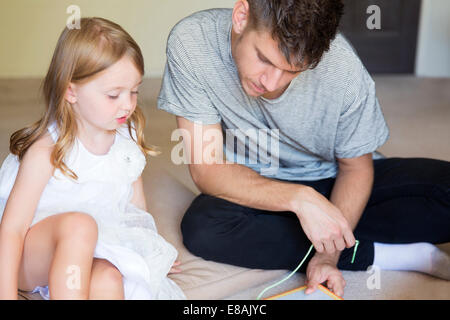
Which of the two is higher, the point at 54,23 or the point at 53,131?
the point at 54,23

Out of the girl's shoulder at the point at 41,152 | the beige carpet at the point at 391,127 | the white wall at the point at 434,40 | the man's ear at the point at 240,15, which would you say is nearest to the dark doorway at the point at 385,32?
the white wall at the point at 434,40

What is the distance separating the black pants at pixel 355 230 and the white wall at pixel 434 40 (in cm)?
255

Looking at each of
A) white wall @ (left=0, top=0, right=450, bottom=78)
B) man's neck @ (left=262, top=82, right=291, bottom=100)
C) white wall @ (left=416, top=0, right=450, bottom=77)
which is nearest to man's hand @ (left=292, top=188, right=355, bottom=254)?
man's neck @ (left=262, top=82, right=291, bottom=100)

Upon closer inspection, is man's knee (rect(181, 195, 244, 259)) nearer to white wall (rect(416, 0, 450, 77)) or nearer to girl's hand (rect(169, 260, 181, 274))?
girl's hand (rect(169, 260, 181, 274))

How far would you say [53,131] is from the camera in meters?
1.12

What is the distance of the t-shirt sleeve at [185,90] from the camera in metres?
1.26

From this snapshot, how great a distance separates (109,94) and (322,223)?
0.51 meters

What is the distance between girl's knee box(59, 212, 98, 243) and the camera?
0.99m

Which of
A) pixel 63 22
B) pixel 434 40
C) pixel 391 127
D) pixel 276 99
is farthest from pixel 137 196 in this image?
pixel 434 40

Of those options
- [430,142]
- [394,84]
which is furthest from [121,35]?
[394,84]

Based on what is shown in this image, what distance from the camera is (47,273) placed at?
1060 mm

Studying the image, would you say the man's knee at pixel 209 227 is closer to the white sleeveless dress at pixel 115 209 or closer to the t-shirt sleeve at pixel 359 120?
the white sleeveless dress at pixel 115 209

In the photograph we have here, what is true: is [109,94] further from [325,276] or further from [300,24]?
[325,276]

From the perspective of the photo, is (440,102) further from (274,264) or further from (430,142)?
(274,264)
